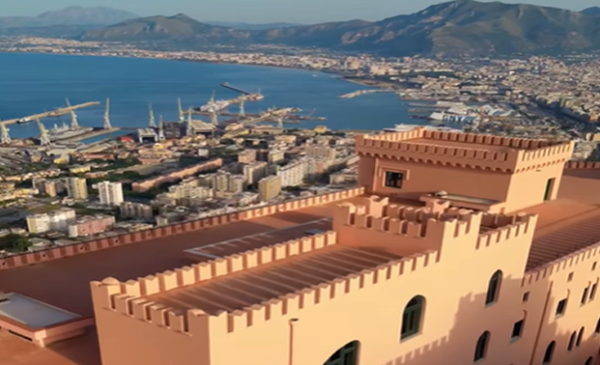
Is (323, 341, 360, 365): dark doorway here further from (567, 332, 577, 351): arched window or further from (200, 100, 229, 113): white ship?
(200, 100, 229, 113): white ship

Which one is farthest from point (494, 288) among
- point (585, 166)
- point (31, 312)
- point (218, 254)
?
point (585, 166)

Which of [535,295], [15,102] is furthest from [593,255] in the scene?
[15,102]

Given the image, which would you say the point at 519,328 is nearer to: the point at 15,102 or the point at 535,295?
the point at 535,295

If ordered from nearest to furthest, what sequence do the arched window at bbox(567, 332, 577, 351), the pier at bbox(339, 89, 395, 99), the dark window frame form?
the arched window at bbox(567, 332, 577, 351), the dark window frame, the pier at bbox(339, 89, 395, 99)

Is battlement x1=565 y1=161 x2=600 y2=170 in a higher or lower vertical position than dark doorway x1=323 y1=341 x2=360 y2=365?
lower

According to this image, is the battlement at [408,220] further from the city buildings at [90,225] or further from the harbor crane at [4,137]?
the harbor crane at [4,137]

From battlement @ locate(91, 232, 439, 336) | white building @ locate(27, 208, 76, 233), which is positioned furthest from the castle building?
white building @ locate(27, 208, 76, 233)
